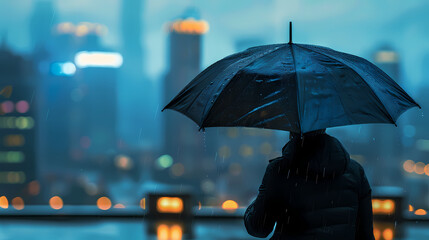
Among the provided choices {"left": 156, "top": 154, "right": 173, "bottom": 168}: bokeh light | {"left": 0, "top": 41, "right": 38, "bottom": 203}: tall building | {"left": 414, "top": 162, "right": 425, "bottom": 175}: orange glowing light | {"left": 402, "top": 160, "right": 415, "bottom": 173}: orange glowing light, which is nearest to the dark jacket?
{"left": 0, "top": 41, "right": 38, "bottom": 203}: tall building

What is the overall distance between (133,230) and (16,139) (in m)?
92.2

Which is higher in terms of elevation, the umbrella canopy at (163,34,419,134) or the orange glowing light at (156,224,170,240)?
the umbrella canopy at (163,34,419,134)

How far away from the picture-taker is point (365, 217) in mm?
2189

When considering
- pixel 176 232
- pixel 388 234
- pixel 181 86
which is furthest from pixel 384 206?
pixel 181 86

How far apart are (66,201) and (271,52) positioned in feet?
403

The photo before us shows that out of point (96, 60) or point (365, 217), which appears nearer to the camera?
point (365, 217)

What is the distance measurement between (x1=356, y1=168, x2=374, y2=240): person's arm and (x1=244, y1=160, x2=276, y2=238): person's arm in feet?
1.24

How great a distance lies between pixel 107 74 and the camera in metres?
139

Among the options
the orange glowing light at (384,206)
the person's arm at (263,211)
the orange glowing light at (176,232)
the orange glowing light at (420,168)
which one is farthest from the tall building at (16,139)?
the person's arm at (263,211)

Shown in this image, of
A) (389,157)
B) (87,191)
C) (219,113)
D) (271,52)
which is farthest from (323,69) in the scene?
(389,157)

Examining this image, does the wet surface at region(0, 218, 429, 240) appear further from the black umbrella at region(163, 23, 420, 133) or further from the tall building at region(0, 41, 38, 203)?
the tall building at region(0, 41, 38, 203)

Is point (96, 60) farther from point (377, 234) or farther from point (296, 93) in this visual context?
point (296, 93)

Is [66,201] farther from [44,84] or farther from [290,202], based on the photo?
[290,202]

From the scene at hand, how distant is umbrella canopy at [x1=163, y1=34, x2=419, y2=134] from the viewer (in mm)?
2102
